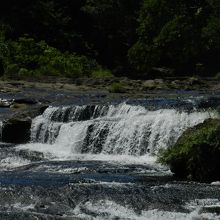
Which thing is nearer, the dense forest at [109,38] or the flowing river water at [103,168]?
the flowing river water at [103,168]

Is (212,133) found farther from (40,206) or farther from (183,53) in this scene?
(183,53)

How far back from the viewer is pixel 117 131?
24.5m

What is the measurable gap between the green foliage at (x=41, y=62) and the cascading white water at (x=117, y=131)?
19.5m

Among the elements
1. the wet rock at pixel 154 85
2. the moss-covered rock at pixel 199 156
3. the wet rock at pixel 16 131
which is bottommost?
the wet rock at pixel 16 131

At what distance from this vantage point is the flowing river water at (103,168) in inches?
535

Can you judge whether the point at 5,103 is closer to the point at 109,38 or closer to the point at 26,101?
the point at 26,101

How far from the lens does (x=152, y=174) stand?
1805 centimetres

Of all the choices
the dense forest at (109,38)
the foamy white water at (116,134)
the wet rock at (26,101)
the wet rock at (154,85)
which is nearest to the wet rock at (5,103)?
the wet rock at (26,101)

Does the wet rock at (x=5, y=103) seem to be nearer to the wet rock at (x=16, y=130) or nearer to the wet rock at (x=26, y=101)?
the wet rock at (x=26, y=101)

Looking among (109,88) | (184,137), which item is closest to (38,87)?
(109,88)

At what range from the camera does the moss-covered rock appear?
17.0m

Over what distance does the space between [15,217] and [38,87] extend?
89.4ft

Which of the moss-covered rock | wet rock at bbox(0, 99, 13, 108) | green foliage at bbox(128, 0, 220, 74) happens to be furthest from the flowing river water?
green foliage at bbox(128, 0, 220, 74)

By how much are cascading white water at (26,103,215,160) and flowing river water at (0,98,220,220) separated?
0.04 metres
